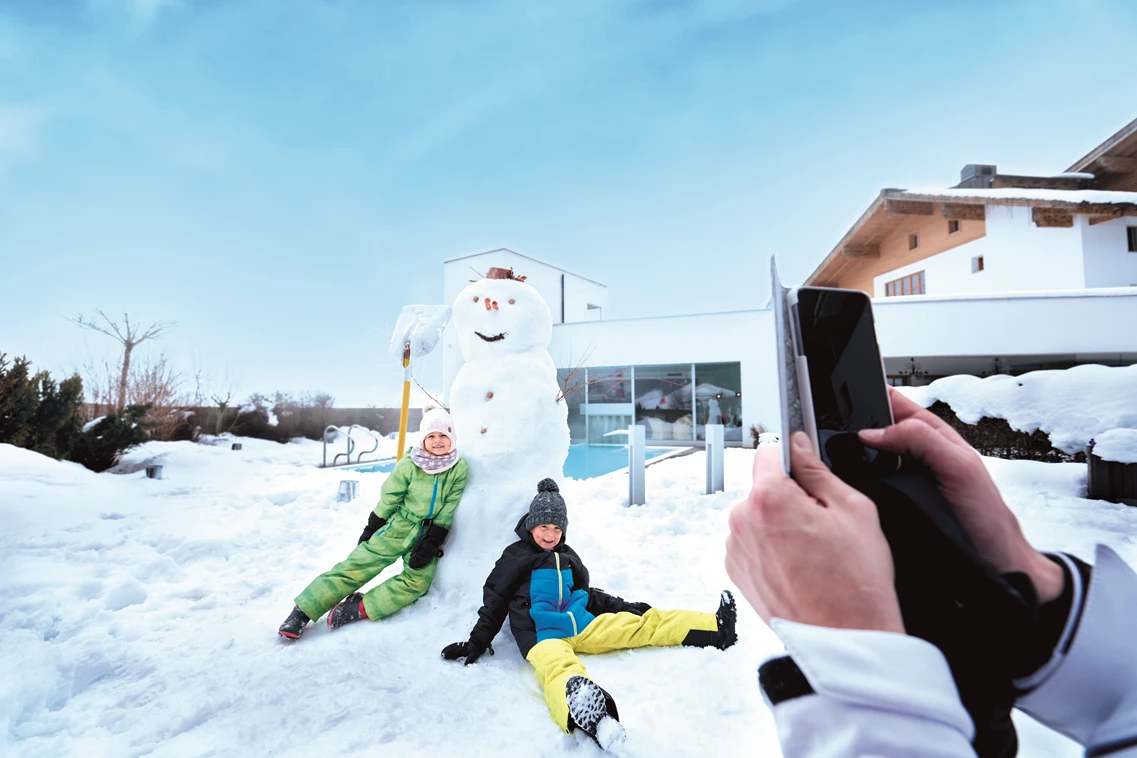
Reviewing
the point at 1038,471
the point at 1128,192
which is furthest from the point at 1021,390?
the point at 1128,192

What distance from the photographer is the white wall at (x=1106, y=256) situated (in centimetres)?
809

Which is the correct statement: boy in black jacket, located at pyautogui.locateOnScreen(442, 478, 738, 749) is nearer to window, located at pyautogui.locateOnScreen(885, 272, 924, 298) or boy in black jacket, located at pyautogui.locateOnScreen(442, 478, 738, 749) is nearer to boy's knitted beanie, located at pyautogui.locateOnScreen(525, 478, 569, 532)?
boy's knitted beanie, located at pyautogui.locateOnScreen(525, 478, 569, 532)

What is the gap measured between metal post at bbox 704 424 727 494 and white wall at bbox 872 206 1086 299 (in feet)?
24.0

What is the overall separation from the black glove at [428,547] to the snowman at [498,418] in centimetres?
15

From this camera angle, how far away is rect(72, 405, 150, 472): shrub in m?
7.52

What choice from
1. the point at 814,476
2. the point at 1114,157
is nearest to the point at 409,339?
the point at 814,476

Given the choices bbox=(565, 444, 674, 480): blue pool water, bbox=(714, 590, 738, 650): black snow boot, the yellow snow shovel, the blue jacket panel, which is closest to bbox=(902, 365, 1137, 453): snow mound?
bbox=(714, 590, 738, 650): black snow boot

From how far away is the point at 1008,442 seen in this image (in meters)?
4.36

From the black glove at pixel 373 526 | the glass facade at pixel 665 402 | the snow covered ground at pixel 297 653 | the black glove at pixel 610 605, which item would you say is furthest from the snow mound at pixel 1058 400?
the glass facade at pixel 665 402

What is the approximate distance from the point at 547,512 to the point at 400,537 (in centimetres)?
106

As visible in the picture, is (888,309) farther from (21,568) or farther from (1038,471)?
(21,568)

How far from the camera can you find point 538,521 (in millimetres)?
2811

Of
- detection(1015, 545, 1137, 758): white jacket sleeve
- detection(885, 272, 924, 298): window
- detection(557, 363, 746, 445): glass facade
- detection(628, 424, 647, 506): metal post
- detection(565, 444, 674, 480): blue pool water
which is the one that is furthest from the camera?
detection(557, 363, 746, 445): glass facade

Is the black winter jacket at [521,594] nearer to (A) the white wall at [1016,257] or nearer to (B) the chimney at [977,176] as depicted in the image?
(A) the white wall at [1016,257]
